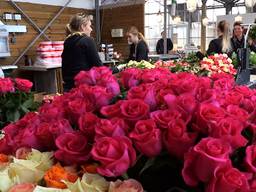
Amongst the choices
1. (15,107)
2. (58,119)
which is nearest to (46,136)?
(58,119)

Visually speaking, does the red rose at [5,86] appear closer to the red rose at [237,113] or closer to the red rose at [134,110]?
the red rose at [134,110]

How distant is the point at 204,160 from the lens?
21.4 inches

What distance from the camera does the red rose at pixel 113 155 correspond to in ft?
1.86

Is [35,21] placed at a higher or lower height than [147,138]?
higher

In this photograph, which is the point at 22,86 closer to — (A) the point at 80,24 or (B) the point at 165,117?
(B) the point at 165,117

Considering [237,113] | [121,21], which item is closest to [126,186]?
[237,113]

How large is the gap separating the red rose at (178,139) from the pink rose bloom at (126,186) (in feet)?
0.28

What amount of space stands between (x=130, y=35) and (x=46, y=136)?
417 centimetres

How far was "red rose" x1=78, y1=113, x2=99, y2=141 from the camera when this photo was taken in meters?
0.67

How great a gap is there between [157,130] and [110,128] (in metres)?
0.08

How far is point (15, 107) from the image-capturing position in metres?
1.42

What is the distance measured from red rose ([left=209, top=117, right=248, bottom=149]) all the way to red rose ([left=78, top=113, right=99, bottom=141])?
0.71ft

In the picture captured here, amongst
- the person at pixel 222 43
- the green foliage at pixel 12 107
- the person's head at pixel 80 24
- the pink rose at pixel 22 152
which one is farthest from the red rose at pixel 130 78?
the person at pixel 222 43

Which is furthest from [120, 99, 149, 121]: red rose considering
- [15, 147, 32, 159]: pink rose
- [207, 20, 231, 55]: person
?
[207, 20, 231, 55]: person
